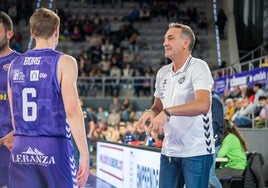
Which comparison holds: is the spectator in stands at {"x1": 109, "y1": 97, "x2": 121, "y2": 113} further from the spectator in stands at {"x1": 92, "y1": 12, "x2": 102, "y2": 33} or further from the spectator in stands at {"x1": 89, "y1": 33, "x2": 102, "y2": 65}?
the spectator in stands at {"x1": 92, "y1": 12, "x2": 102, "y2": 33}

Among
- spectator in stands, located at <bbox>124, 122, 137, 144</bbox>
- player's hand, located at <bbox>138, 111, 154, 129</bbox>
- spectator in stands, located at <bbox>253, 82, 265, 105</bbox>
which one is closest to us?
player's hand, located at <bbox>138, 111, 154, 129</bbox>

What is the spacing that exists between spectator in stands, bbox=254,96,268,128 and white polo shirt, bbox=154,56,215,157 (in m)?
6.45

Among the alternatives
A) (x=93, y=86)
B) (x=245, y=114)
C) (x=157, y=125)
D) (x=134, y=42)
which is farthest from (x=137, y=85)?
(x=157, y=125)

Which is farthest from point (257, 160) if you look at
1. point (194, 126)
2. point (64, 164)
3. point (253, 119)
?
point (64, 164)

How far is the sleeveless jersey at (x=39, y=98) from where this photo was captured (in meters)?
3.72

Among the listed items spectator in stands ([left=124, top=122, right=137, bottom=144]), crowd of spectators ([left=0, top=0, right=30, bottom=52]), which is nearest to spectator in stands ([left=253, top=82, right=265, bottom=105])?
spectator in stands ([left=124, top=122, right=137, bottom=144])

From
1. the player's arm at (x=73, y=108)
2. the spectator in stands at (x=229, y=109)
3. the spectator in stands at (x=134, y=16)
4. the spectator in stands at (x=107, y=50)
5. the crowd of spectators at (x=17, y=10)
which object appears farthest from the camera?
the spectator in stands at (x=134, y=16)

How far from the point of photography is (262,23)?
81.3 feet

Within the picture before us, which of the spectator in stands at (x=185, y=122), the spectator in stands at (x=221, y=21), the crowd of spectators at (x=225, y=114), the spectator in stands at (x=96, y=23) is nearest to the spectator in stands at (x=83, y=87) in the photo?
the crowd of spectators at (x=225, y=114)

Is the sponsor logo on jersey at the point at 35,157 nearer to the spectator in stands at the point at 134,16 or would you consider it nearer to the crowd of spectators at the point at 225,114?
the crowd of spectators at the point at 225,114

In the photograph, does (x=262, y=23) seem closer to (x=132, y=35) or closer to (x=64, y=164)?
(x=132, y=35)

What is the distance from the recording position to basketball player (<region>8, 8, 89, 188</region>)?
12.2 feet

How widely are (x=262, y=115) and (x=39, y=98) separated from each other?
7.94 meters

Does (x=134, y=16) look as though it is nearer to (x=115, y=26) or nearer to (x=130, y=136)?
(x=115, y=26)
